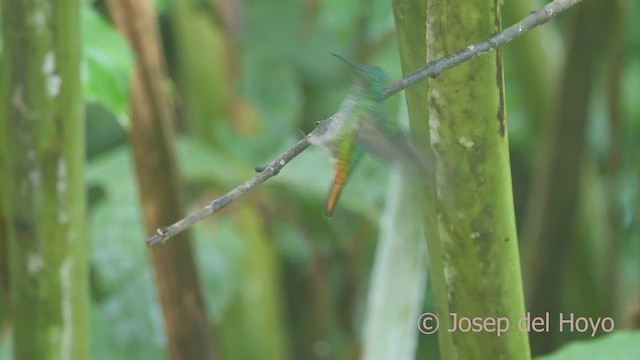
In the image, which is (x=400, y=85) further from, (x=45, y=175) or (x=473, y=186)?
(x=45, y=175)

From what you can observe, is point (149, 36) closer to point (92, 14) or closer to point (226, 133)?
point (92, 14)

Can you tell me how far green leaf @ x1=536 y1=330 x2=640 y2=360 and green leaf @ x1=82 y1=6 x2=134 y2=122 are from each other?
259 millimetres

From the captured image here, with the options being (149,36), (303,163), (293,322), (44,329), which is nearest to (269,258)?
(303,163)

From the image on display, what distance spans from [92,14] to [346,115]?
1.16ft

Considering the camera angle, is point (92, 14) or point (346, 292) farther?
point (346, 292)

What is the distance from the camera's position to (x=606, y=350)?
46 cm

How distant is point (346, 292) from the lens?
0.89 metres

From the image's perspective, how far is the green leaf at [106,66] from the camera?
0.49 m

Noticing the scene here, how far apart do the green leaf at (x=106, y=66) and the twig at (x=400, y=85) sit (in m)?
0.29

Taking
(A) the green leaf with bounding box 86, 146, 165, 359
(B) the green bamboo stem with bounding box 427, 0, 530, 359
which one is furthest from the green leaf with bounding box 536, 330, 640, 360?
(A) the green leaf with bounding box 86, 146, 165, 359

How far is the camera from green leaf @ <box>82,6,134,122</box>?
49 centimetres

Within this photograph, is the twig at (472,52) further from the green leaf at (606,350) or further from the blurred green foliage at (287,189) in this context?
the blurred green foliage at (287,189)

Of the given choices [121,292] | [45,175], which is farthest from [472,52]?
[121,292]

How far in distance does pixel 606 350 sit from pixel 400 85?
0.30 metres
